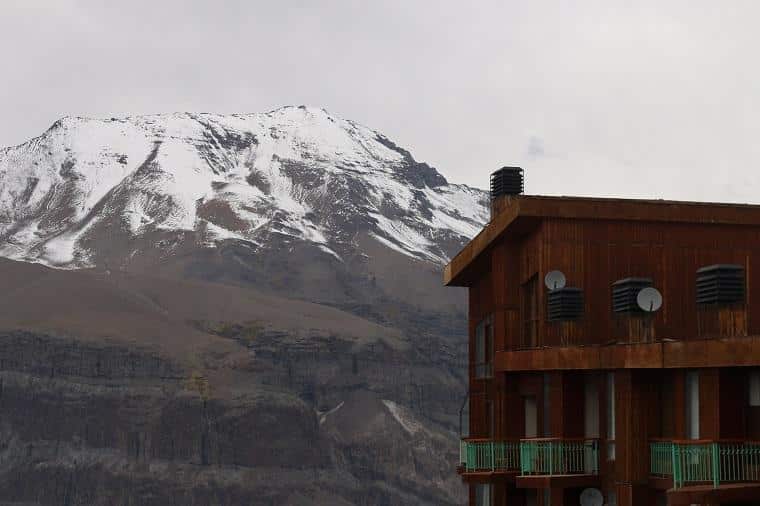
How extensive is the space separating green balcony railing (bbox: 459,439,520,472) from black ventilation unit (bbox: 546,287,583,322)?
3475mm

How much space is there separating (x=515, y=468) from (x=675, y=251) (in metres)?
5.33

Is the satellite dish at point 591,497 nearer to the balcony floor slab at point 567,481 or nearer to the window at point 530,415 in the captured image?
the balcony floor slab at point 567,481

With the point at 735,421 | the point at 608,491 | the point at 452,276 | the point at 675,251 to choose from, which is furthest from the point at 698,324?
the point at 452,276

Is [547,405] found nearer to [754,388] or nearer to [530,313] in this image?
[530,313]

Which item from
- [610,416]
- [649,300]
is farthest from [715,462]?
[610,416]

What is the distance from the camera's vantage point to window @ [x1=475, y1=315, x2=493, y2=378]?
3247 centimetres

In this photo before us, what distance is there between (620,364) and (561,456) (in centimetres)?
289

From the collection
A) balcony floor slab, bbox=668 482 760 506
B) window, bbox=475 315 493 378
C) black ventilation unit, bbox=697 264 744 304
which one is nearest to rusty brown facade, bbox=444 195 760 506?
balcony floor slab, bbox=668 482 760 506

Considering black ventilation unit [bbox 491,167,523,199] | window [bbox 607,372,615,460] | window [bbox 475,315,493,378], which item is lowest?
window [bbox 607,372,615,460]

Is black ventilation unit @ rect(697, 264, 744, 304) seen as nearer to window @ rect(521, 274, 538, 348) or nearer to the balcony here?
the balcony

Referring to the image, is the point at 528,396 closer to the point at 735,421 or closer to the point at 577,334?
the point at 577,334

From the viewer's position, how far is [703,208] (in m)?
25.3

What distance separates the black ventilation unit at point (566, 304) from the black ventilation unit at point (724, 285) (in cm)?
444

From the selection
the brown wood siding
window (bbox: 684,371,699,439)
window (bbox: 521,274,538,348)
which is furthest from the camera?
window (bbox: 521,274,538,348)
